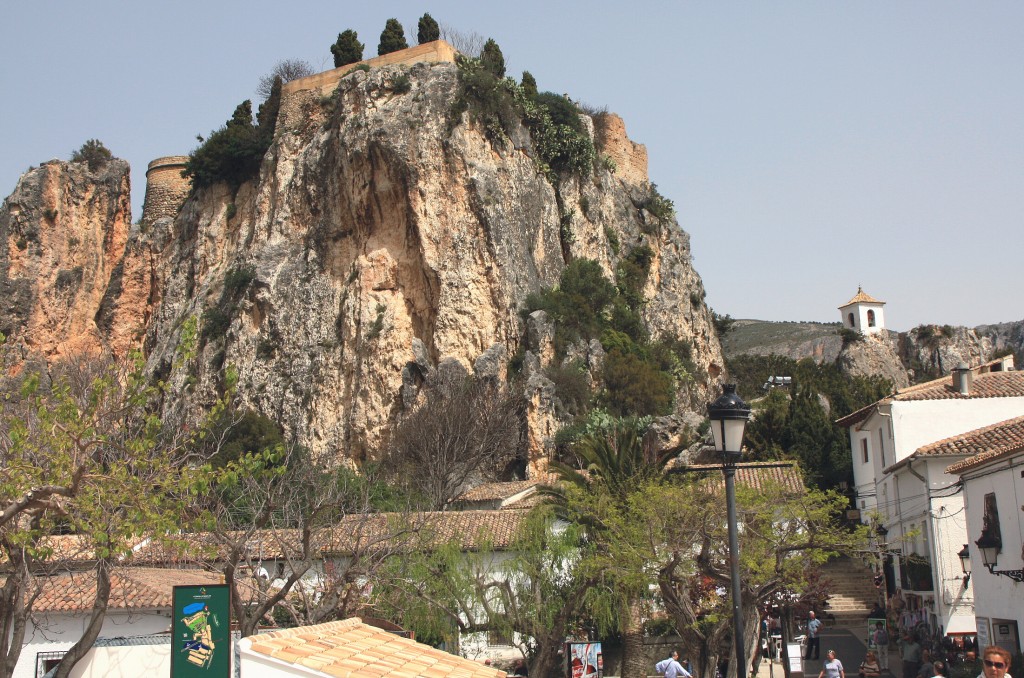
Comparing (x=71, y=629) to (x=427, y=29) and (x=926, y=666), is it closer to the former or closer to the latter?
(x=926, y=666)

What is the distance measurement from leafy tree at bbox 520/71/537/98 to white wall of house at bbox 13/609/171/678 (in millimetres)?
33216

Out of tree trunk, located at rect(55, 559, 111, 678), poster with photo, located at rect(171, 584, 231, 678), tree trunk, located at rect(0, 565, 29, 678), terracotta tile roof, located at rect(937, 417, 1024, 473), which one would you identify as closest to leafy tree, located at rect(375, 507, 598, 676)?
terracotta tile roof, located at rect(937, 417, 1024, 473)

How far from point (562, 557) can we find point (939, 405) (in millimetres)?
12664

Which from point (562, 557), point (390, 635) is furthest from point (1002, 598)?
point (390, 635)

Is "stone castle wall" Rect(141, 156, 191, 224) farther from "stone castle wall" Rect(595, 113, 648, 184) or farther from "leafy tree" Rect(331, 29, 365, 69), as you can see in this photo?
"stone castle wall" Rect(595, 113, 648, 184)

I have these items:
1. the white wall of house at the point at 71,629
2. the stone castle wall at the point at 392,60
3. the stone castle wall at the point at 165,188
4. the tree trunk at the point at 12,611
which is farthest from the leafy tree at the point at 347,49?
the tree trunk at the point at 12,611

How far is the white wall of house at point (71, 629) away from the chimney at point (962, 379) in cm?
2158

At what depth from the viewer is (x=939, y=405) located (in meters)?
30.1

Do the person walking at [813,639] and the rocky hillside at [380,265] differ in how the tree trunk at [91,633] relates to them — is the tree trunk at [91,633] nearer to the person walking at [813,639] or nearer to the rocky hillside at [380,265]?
the person walking at [813,639]

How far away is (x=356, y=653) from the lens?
9969 mm

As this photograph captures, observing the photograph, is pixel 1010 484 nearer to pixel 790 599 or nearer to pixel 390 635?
pixel 790 599

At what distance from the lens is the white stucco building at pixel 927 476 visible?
81.1 ft

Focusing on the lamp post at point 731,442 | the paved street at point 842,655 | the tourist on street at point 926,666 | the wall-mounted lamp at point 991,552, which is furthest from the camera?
the paved street at point 842,655

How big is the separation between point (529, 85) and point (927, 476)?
98.9 ft
